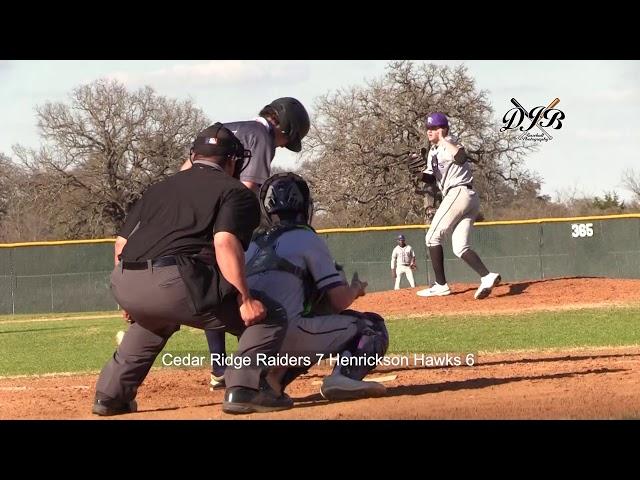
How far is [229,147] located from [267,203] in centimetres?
46

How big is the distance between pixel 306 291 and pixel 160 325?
0.87 m

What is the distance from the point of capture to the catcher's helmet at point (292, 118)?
722 centimetres

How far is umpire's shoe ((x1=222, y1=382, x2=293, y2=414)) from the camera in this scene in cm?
560

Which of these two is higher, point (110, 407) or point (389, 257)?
point (389, 257)

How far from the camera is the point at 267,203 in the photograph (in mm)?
6066

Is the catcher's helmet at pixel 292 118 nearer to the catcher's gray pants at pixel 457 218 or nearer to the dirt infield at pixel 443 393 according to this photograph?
the dirt infield at pixel 443 393

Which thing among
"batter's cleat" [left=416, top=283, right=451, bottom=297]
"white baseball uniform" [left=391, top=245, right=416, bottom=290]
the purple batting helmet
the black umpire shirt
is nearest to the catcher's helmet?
the black umpire shirt

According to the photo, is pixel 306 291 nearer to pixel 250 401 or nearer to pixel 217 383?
pixel 250 401

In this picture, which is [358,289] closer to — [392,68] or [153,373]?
[153,373]

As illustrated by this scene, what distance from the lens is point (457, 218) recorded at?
13.2 meters

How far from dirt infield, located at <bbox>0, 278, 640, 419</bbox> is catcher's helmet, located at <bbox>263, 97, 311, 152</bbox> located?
5.81 feet

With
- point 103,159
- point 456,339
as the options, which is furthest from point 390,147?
point 456,339

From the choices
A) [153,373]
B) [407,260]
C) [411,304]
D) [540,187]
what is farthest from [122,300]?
[540,187]

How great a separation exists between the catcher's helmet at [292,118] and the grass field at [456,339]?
321 centimetres
